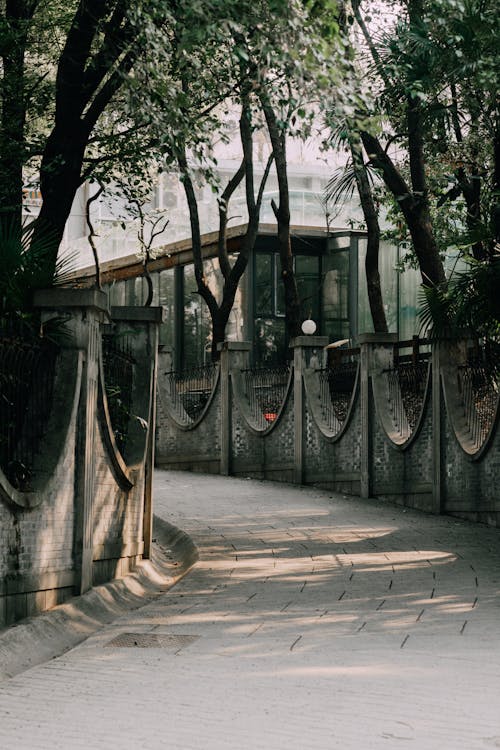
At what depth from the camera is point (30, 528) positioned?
24.5 ft

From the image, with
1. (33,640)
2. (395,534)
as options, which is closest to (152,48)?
(33,640)

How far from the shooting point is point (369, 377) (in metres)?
16.1

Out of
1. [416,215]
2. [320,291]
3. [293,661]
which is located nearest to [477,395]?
[416,215]

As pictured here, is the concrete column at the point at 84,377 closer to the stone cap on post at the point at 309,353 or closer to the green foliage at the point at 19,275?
the green foliage at the point at 19,275

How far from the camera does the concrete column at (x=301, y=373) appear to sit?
1794cm

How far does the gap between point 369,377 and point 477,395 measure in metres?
2.65

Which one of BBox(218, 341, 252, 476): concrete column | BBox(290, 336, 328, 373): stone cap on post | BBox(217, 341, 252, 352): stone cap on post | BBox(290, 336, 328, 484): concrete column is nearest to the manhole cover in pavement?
BBox(290, 336, 328, 484): concrete column

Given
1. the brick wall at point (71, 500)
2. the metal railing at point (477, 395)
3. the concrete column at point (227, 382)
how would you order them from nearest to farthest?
the brick wall at point (71, 500), the metal railing at point (477, 395), the concrete column at point (227, 382)

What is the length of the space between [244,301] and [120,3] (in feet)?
74.9

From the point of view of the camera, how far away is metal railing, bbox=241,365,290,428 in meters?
19.2

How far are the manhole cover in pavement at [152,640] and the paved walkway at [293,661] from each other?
0.07 ft

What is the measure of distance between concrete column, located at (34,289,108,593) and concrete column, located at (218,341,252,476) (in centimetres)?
1141

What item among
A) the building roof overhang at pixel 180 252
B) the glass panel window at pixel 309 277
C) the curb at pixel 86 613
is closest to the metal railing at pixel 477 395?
the curb at pixel 86 613

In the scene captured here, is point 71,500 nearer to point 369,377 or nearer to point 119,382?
point 119,382
